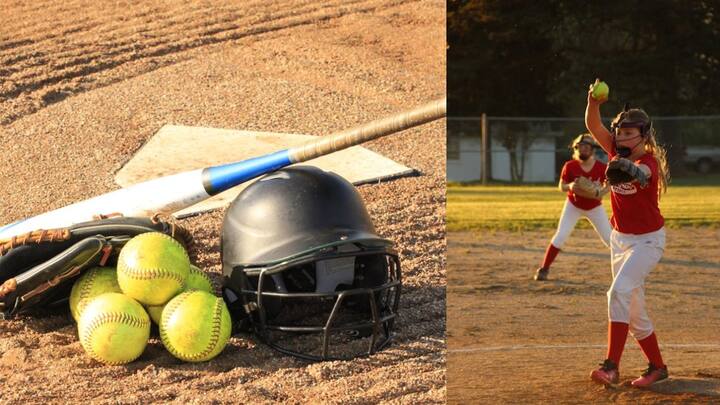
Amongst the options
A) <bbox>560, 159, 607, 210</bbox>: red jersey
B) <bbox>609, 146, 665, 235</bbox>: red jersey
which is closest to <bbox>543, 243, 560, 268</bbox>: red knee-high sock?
<bbox>560, 159, 607, 210</bbox>: red jersey

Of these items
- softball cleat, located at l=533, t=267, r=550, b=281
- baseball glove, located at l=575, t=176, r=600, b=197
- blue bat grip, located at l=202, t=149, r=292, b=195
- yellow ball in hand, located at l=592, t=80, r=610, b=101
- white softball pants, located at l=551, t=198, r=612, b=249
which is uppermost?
yellow ball in hand, located at l=592, t=80, r=610, b=101

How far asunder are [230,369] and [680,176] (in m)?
2.45

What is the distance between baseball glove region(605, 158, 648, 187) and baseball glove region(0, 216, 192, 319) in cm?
160

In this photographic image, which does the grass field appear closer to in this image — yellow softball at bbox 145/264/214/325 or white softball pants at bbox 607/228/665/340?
yellow softball at bbox 145/264/214/325

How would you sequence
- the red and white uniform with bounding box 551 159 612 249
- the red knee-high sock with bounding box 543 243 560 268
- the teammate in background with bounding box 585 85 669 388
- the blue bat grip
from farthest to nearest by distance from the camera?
the red knee-high sock with bounding box 543 243 560 268 < the red and white uniform with bounding box 551 159 612 249 < the blue bat grip < the teammate in background with bounding box 585 85 669 388

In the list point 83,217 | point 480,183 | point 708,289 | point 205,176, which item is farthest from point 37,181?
point 708,289

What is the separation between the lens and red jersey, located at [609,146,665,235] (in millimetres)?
2803

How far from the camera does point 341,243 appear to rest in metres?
3.20

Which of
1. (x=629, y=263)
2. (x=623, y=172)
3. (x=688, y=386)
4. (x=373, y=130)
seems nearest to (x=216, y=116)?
(x=373, y=130)

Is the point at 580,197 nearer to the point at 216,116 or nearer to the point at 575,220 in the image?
the point at 575,220

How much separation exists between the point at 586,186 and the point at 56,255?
5.92 feet

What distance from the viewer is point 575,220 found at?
5.06 m

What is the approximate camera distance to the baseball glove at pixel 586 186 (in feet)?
11.4

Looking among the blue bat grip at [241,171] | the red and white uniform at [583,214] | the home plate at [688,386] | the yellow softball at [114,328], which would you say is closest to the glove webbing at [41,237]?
the yellow softball at [114,328]
